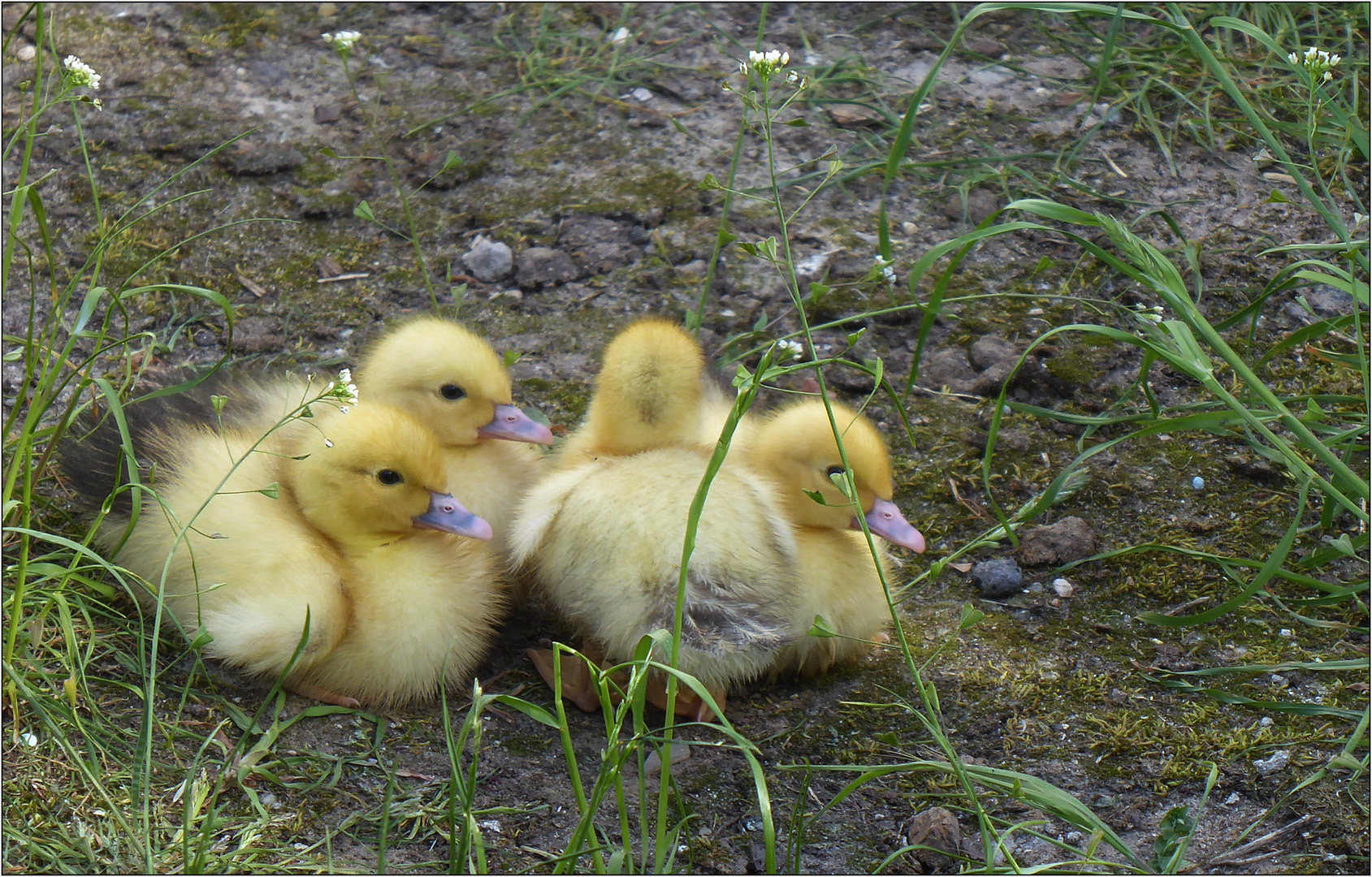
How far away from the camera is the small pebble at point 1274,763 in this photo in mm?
2197

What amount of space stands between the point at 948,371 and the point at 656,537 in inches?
56.2

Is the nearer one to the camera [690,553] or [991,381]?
[690,553]

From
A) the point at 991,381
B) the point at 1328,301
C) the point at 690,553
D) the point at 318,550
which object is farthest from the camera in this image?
the point at 1328,301

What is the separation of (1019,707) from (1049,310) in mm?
1530

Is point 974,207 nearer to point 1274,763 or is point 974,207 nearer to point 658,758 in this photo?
point 1274,763

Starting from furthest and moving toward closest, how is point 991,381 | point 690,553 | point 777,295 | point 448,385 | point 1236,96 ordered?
point 777,295 → point 991,381 → point 448,385 → point 1236,96 → point 690,553

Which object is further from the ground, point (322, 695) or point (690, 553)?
point (690, 553)

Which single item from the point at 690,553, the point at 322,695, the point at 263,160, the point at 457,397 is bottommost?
the point at 322,695

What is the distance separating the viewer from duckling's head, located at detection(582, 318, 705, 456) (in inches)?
99.7

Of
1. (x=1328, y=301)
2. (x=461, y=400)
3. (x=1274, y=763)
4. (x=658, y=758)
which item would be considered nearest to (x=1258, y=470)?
(x=1328, y=301)

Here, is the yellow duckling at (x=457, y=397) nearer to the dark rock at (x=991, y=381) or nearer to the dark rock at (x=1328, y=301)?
the dark rock at (x=991, y=381)

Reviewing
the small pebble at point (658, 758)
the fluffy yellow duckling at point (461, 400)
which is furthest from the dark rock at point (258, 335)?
the small pebble at point (658, 758)

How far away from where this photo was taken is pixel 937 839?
2062 mm

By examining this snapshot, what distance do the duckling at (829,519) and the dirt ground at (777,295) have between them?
115 millimetres
